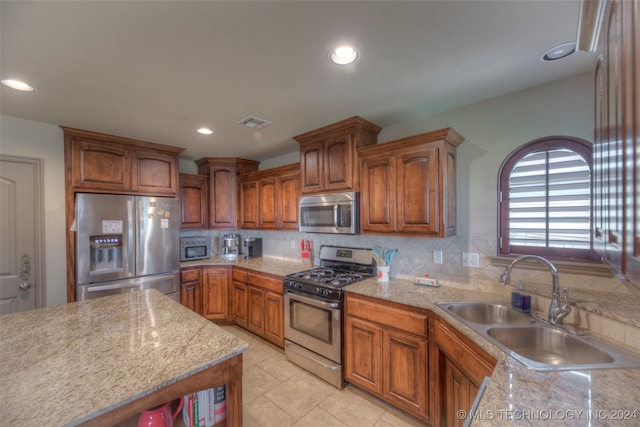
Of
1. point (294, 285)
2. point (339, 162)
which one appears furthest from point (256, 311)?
point (339, 162)

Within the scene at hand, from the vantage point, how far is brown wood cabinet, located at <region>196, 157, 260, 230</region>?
3975 mm

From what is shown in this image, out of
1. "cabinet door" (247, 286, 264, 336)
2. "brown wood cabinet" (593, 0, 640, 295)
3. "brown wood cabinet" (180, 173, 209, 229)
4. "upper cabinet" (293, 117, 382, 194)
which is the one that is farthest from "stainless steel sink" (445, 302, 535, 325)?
"brown wood cabinet" (180, 173, 209, 229)

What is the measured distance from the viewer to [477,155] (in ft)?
7.09

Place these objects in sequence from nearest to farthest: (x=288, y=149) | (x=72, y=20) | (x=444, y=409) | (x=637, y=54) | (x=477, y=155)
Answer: (x=637, y=54), (x=72, y=20), (x=444, y=409), (x=477, y=155), (x=288, y=149)

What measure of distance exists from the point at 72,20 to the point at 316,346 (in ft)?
9.07

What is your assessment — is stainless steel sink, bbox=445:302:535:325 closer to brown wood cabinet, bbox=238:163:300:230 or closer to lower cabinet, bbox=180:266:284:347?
lower cabinet, bbox=180:266:284:347

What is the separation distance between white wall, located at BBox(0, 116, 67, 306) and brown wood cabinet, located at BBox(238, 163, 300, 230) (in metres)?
2.00

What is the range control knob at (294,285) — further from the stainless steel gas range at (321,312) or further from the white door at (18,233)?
the white door at (18,233)

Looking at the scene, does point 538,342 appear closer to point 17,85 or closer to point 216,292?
point 216,292

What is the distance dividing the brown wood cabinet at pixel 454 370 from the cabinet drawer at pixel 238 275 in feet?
7.89

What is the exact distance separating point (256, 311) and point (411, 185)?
236 centimetres

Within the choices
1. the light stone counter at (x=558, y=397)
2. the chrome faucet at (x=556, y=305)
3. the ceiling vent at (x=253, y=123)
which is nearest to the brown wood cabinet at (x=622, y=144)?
the light stone counter at (x=558, y=397)

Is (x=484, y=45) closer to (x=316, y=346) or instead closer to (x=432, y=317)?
(x=432, y=317)

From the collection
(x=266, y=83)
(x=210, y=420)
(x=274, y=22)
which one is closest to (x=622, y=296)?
(x=210, y=420)
